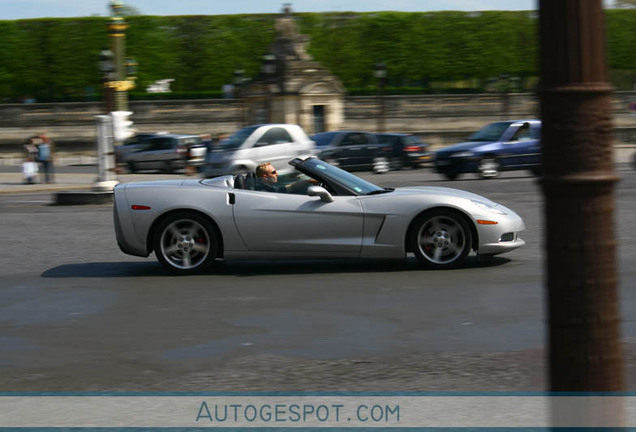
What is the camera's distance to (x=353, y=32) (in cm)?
6300

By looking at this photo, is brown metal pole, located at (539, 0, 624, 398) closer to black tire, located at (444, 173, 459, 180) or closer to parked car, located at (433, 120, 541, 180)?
parked car, located at (433, 120, 541, 180)

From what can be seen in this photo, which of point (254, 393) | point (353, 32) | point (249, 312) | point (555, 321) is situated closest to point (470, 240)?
point (249, 312)

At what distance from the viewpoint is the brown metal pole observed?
9.62 ft

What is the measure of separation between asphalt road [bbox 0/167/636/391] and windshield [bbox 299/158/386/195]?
83 cm

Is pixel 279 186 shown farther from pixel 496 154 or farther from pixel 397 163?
pixel 397 163

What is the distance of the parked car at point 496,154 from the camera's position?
88.5 feet

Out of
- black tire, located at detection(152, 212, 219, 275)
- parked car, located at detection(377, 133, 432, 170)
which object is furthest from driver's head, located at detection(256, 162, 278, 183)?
parked car, located at detection(377, 133, 432, 170)

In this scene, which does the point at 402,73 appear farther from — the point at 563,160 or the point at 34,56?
the point at 563,160

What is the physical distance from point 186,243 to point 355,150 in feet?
76.4

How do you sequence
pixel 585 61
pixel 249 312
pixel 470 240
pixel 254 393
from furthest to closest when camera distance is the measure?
pixel 470 240, pixel 249 312, pixel 254 393, pixel 585 61

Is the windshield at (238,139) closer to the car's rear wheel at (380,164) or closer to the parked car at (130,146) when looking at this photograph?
the car's rear wheel at (380,164)

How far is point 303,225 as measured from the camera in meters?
10.3

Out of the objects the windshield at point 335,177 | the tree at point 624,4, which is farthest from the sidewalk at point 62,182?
the tree at point 624,4

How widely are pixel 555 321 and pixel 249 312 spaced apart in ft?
18.0
